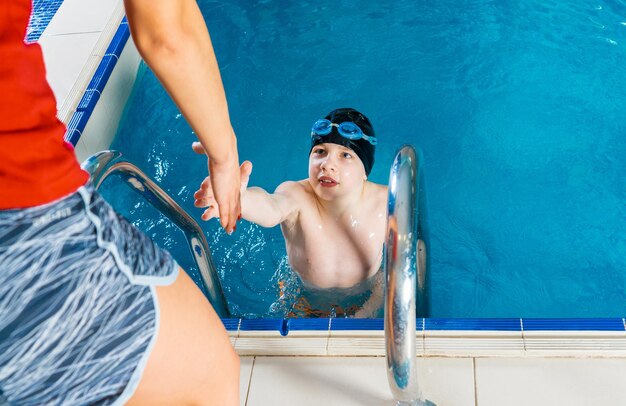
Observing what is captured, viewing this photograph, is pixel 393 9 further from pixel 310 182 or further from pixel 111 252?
pixel 111 252

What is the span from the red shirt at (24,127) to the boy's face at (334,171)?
Result: 2042mm

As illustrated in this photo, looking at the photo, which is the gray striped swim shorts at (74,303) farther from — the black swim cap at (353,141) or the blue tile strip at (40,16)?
the blue tile strip at (40,16)

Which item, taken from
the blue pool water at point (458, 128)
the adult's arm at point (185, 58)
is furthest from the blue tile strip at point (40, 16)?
the adult's arm at point (185, 58)

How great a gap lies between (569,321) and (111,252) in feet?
5.68

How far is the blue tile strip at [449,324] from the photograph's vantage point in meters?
2.30

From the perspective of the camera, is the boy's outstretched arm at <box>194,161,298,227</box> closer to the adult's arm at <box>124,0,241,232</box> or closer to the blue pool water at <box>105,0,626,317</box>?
the blue pool water at <box>105,0,626,317</box>

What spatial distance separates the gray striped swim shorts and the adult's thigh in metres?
0.02

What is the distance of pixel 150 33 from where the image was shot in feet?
4.41

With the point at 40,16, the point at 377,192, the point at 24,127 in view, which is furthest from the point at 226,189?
the point at 40,16

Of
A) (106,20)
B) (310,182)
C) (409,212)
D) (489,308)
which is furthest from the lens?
(106,20)

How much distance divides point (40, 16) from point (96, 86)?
1.24 m

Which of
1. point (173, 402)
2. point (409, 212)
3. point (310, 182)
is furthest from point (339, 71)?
point (173, 402)

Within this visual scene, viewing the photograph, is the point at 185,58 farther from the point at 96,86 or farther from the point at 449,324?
the point at 96,86

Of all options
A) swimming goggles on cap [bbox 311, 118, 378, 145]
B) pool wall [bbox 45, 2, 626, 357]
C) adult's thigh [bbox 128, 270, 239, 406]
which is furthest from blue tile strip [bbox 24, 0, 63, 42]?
adult's thigh [bbox 128, 270, 239, 406]
